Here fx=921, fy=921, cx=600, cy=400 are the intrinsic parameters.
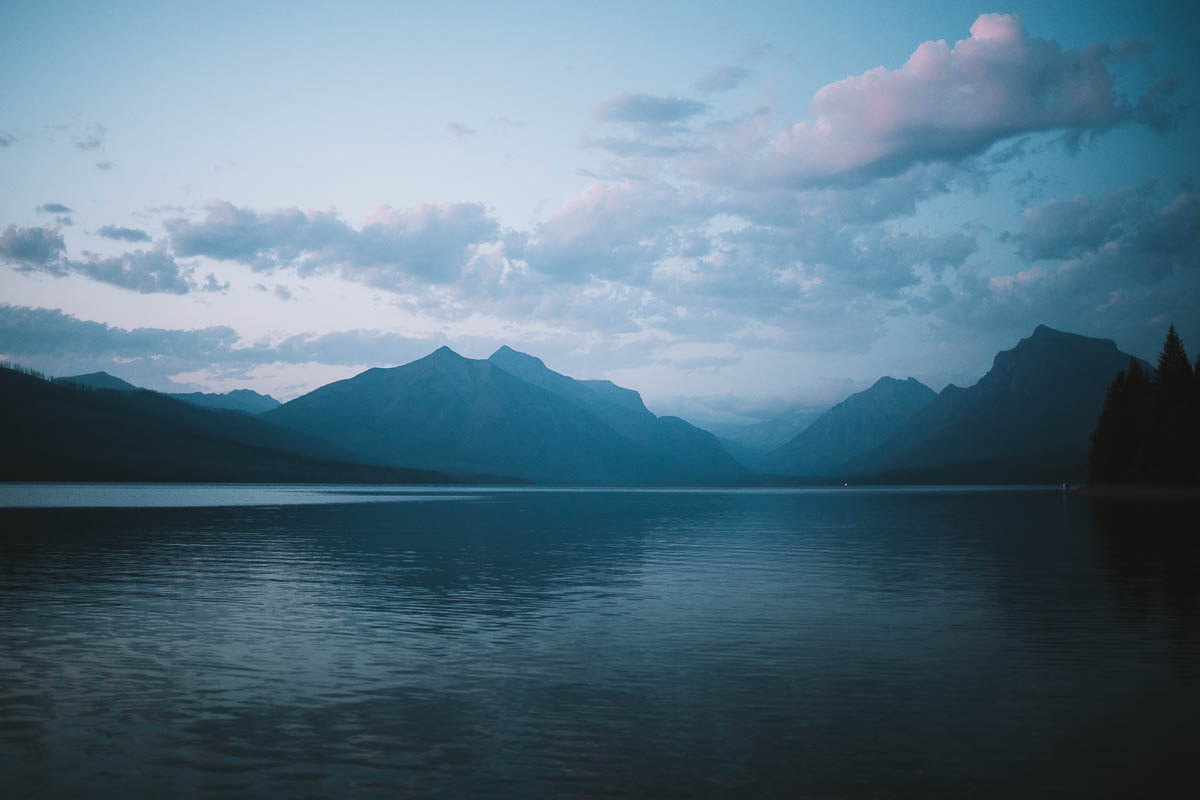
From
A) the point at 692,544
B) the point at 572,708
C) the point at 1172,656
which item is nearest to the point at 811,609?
the point at 1172,656

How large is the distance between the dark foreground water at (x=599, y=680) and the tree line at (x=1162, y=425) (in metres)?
→ 147

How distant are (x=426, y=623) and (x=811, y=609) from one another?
48.6 feet

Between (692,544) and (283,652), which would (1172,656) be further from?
(692,544)

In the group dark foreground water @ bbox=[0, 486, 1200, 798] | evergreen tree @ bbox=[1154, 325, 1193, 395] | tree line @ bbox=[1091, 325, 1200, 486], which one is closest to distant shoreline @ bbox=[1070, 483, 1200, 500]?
tree line @ bbox=[1091, 325, 1200, 486]

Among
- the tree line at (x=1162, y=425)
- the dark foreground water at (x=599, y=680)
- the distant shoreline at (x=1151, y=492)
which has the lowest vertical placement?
the distant shoreline at (x=1151, y=492)

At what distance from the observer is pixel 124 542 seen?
229 feet

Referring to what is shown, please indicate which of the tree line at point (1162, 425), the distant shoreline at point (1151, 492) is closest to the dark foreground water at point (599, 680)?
the distant shoreline at point (1151, 492)

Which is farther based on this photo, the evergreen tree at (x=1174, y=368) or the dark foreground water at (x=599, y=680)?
the evergreen tree at (x=1174, y=368)

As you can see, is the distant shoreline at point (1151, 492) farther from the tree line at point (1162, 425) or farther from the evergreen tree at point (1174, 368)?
the evergreen tree at point (1174, 368)

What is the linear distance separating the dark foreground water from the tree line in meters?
147

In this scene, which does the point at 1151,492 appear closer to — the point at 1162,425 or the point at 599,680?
the point at 1162,425

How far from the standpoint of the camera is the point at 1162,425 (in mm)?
180625

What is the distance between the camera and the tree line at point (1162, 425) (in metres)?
176

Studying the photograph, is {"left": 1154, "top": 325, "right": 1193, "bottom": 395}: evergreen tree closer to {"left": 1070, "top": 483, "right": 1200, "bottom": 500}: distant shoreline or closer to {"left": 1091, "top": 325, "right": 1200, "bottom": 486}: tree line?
{"left": 1091, "top": 325, "right": 1200, "bottom": 486}: tree line
